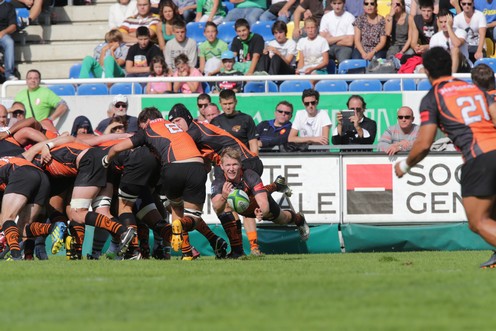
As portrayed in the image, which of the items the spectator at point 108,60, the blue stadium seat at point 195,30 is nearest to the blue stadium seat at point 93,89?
the spectator at point 108,60

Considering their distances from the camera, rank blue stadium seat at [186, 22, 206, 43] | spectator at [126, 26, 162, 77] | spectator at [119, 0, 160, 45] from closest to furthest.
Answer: spectator at [126, 26, 162, 77] < spectator at [119, 0, 160, 45] < blue stadium seat at [186, 22, 206, 43]

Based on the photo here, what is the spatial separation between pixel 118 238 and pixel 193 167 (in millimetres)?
1421

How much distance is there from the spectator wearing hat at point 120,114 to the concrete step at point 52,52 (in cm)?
640

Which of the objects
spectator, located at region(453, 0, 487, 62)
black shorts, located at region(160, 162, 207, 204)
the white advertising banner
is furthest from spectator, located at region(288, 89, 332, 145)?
black shorts, located at region(160, 162, 207, 204)

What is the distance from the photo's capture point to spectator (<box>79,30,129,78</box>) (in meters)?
20.9

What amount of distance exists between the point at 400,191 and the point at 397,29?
429 cm

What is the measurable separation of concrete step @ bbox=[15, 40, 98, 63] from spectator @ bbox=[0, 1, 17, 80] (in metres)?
0.86

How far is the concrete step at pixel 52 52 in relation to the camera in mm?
23438

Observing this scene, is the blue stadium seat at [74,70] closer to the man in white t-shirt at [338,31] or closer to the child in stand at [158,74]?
the child in stand at [158,74]

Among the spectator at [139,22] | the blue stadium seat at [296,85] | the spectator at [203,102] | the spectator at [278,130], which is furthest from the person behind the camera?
the spectator at [139,22]

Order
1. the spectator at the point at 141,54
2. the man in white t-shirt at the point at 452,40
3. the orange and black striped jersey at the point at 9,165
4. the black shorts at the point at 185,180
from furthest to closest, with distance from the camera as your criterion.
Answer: the spectator at the point at 141,54 → the man in white t-shirt at the point at 452,40 → the orange and black striped jersey at the point at 9,165 → the black shorts at the point at 185,180

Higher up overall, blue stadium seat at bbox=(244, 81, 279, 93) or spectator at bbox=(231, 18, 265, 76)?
spectator at bbox=(231, 18, 265, 76)

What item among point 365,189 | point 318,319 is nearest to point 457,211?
point 365,189

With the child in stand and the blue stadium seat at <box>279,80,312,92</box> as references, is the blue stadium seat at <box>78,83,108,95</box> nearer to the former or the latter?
the child in stand
